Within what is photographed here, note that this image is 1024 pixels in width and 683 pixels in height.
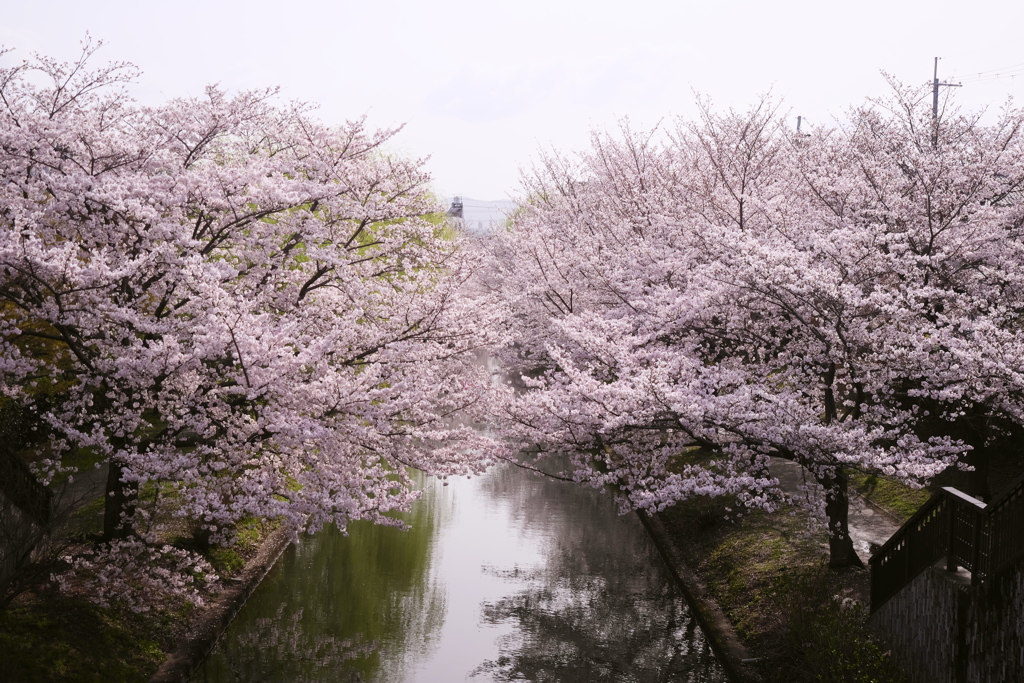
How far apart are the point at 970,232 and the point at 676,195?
30.6 ft

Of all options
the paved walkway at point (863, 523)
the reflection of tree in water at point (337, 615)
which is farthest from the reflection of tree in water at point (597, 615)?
the paved walkway at point (863, 523)

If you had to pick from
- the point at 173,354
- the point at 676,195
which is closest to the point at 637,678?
the point at 173,354

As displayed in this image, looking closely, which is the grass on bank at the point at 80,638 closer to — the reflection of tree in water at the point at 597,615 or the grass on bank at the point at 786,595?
the reflection of tree in water at the point at 597,615

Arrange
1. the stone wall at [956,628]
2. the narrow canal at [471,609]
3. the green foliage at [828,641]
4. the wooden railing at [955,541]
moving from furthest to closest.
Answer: the narrow canal at [471,609] < the green foliage at [828,641] < the wooden railing at [955,541] < the stone wall at [956,628]

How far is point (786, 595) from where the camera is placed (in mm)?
13219

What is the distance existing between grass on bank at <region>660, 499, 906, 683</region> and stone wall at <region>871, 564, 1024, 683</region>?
16.7 inches

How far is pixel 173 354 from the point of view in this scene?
11344 millimetres

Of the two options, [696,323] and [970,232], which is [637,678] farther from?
[970,232]

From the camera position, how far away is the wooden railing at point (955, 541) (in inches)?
337

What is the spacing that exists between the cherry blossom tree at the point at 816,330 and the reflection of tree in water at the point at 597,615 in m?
1.89

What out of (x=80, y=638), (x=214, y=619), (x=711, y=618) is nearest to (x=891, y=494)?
(x=711, y=618)

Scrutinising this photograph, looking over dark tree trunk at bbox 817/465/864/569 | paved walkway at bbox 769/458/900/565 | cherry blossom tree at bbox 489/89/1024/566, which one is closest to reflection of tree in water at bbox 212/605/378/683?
cherry blossom tree at bbox 489/89/1024/566

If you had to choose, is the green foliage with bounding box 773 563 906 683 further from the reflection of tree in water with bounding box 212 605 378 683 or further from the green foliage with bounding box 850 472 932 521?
the reflection of tree in water with bounding box 212 605 378 683

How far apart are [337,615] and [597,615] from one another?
4.40 meters
